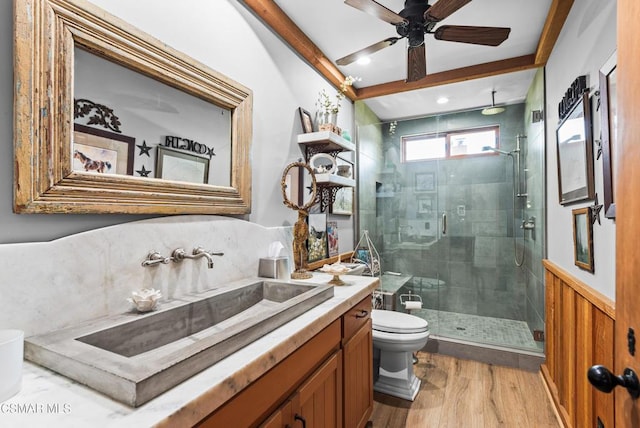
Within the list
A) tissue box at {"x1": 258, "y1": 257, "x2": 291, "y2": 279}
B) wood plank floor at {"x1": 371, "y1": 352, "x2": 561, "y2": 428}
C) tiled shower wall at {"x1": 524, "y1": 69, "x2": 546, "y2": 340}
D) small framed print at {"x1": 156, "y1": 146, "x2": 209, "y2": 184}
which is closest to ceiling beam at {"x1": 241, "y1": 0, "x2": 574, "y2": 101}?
tiled shower wall at {"x1": 524, "y1": 69, "x2": 546, "y2": 340}

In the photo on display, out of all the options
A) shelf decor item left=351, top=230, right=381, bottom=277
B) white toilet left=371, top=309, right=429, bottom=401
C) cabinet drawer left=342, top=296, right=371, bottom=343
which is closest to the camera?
cabinet drawer left=342, top=296, right=371, bottom=343

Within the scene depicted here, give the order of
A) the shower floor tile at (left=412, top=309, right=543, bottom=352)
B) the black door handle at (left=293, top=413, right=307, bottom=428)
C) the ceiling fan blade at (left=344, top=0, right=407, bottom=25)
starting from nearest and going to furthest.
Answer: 1. the black door handle at (left=293, top=413, right=307, bottom=428)
2. the ceiling fan blade at (left=344, top=0, right=407, bottom=25)
3. the shower floor tile at (left=412, top=309, right=543, bottom=352)

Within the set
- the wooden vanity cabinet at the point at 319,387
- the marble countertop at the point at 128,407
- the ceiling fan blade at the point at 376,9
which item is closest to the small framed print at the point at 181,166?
the marble countertop at the point at 128,407

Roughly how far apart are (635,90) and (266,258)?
1.56 metres

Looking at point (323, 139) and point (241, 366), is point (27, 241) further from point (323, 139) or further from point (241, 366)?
point (323, 139)

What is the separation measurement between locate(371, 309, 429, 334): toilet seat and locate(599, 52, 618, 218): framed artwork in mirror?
1.37m

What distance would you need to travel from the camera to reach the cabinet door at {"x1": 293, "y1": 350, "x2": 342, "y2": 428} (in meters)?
1.09

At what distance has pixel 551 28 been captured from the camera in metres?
2.12

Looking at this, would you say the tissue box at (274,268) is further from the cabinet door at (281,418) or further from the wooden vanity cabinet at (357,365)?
the cabinet door at (281,418)

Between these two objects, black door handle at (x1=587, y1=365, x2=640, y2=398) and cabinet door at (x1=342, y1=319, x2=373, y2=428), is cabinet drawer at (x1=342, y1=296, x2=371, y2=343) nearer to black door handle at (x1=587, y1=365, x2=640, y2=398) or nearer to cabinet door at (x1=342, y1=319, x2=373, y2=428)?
cabinet door at (x1=342, y1=319, x2=373, y2=428)

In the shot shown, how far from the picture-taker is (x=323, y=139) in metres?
2.25

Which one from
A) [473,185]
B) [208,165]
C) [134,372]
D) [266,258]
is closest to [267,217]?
[266,258]

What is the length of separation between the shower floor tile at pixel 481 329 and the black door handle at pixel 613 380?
94.9 inches

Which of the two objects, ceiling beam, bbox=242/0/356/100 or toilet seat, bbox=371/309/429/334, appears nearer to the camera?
ceiling beam, bbox=242/0/356/100
